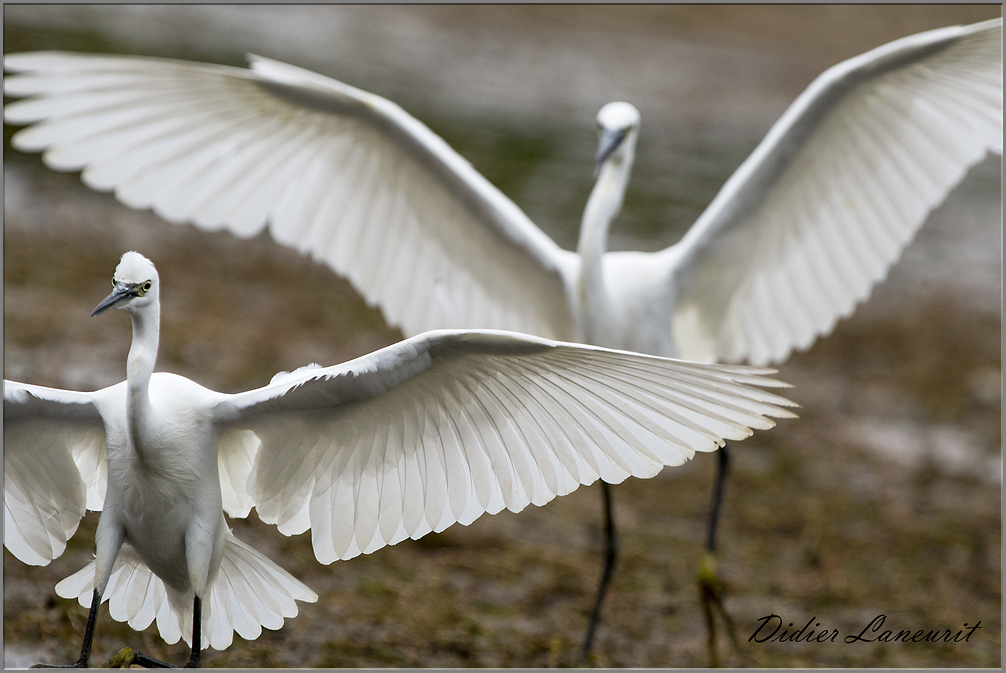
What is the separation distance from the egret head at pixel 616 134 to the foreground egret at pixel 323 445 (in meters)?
1.75

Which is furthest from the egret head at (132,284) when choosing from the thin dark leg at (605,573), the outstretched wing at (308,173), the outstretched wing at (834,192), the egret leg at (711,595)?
the egret leg at (711,595)

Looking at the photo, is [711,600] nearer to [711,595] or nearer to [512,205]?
[711,595]

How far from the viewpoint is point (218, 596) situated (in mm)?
2982

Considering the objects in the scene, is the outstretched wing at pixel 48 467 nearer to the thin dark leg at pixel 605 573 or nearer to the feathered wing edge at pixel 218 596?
the feathered wing edge at pixel 218 596

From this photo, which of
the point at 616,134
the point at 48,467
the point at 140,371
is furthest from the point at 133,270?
the point at 616,134

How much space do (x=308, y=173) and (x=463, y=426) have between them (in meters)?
1.71

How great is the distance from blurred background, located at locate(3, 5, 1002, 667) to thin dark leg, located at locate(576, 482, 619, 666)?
2.9 inches

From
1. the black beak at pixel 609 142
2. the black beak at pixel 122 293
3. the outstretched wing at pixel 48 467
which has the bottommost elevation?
the outstretched wing at pixel 48 467

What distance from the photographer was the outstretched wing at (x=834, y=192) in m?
3.74

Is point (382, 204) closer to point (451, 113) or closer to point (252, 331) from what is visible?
point (252, 331)

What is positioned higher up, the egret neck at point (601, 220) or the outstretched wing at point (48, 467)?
the egret neck at point (601, 220)

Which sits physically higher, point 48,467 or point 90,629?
point 48,467

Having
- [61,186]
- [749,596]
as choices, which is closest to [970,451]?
[749,596]

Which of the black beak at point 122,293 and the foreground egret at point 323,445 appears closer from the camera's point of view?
the foreground egret at point 323,445
